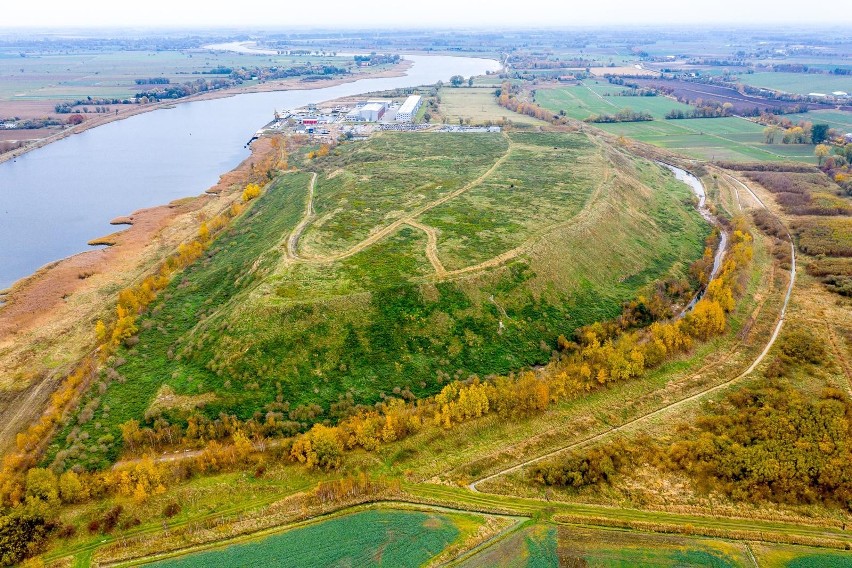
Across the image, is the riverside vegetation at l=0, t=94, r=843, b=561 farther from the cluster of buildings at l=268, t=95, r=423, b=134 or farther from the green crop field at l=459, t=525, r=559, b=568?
the cluster of buildings at l=268, t=95, r=423, b=134

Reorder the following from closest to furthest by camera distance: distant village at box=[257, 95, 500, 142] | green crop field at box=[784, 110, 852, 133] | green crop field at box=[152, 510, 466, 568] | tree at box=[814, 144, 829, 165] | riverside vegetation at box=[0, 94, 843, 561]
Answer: green crop field at box=[152, 510, 466, 568] → riverside vegetation at box=[0, 94, 843, 561] → tree at box=[814, 144, 829, 165] → distant village at box=[257, 95, 500, 142] → green crop field at box=[784, 110, 852, 133]

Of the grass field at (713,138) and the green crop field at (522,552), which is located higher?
the grass field at (713,138)

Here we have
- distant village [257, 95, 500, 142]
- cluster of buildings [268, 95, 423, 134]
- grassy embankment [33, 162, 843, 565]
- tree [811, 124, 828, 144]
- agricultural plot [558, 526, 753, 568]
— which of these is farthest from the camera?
cluster of buildings [268, 95, 423, 134]

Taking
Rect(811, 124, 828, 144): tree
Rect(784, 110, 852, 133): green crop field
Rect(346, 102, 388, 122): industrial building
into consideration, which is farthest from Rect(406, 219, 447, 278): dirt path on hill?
Rect(784, 110, 852, 133): green crop field

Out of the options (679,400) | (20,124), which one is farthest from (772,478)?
(20,124)

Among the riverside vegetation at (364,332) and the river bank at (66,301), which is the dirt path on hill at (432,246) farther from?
the river bank at (66,301)

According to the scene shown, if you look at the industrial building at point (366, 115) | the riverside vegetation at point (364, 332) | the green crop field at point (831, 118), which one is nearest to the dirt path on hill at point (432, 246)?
the riverside vegetation at point (364, 332)
